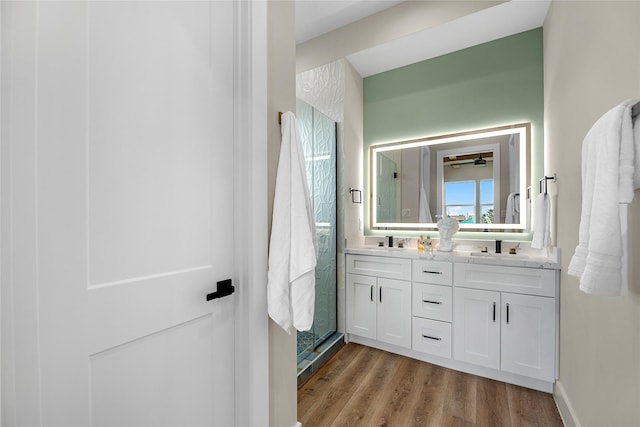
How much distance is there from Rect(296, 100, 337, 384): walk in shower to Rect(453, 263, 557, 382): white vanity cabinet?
104 centimetres

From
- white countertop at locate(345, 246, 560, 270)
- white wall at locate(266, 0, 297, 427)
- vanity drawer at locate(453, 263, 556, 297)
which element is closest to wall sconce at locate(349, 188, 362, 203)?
white countertop at locate(345, 246, 560, 270)

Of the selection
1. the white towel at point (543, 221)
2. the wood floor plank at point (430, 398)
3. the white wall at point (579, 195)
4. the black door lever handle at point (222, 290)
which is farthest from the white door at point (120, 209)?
the white towel at point (543, 221)

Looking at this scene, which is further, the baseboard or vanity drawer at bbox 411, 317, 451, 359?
vanity drawer at bbox 411, 317, 451, 359

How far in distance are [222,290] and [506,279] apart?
6.32 feet

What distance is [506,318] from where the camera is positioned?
1.97 m

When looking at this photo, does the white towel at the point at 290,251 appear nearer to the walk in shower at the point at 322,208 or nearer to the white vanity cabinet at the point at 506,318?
the walk in shower at the point at 322,208

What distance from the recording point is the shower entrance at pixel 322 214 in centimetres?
238

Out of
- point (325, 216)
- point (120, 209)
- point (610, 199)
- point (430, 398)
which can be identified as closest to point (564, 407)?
point (430, 398)

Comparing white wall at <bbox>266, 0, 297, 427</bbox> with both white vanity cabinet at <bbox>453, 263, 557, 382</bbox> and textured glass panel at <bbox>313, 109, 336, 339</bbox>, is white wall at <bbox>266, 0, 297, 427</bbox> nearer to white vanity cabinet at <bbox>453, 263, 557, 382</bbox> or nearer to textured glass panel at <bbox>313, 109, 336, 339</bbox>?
textured glass panel at <bbox>313, 109, 336, 339</bbox>

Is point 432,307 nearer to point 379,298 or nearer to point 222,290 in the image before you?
point 379,298

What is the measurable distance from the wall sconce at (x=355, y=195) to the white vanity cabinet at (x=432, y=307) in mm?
868

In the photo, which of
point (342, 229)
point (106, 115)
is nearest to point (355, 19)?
point (342, 229)

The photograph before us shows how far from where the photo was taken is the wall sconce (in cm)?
282

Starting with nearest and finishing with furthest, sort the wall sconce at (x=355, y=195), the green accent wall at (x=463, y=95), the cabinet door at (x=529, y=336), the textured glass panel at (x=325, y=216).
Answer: the cabinet door at (x=529, y=336)
the green accent wall at (x=463, y=95)
the textured glass panel at (x=325, y=216)
the wall sconce at (x=355, y=195)
